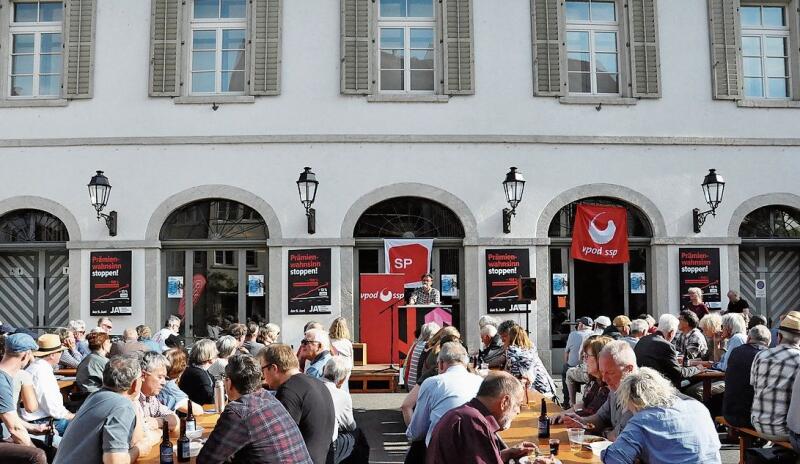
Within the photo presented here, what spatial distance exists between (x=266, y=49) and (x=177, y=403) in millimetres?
8394

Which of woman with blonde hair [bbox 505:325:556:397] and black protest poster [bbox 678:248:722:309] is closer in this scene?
woman with blonde hair [bbox 505:325:556:397]

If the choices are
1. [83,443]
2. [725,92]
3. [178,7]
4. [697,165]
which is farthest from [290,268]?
[83,443]

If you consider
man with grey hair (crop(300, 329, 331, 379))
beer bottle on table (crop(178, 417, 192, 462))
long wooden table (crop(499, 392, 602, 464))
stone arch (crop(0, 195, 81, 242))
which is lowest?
long wooden table (crop(499, 392, 602, 464))

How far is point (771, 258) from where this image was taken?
46.6 feet

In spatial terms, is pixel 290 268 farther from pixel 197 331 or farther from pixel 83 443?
pixel 83 443

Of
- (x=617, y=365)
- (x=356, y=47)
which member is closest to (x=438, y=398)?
(x=617, y=365)

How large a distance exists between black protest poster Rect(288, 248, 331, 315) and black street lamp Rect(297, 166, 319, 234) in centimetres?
49

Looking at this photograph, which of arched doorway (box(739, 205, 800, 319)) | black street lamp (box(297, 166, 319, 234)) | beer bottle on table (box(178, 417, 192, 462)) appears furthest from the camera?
arched doorway (box(739, 205, 800, 319))

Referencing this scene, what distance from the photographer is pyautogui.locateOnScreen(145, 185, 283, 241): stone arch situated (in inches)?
523

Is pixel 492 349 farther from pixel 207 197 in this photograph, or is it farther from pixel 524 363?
pixel 207 197

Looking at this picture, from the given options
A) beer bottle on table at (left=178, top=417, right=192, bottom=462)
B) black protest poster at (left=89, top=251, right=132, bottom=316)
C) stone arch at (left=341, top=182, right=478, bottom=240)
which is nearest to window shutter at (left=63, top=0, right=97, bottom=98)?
black protest poster at (left=89, top=251, right=132, bottom=316)

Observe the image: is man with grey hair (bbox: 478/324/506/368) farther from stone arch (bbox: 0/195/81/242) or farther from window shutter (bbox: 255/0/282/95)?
stone arch (bbox: 0/195/81/242)

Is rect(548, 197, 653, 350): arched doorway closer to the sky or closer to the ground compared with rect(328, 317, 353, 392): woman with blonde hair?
closer to the sky

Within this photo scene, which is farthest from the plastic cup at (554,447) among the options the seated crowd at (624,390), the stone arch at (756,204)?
the stone arch at (756,204)
